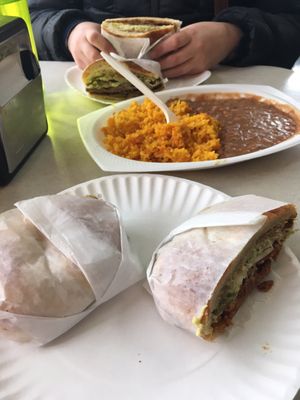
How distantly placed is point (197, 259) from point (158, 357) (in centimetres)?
14

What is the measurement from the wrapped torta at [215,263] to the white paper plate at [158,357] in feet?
0.09

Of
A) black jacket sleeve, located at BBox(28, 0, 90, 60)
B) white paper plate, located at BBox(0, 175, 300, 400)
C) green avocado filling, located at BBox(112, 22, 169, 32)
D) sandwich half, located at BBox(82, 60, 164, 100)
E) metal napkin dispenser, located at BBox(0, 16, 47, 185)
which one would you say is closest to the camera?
white paper plate, located at BBox(0, 175, 300, 400)

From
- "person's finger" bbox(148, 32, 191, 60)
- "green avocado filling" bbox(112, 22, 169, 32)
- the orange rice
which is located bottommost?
the orange rice

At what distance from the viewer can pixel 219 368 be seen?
1.79 feet

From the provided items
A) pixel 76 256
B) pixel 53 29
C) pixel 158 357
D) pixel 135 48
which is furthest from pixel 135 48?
pixel 158 357

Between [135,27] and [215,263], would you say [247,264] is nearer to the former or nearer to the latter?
[215,263]

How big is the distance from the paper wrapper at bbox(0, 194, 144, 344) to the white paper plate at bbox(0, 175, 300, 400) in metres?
0.02

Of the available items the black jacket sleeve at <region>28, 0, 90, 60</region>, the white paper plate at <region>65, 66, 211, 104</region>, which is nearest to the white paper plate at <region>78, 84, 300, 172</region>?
the white paper plate at <region>65, 66, 211, 104</region>

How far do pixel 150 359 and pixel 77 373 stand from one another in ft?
0.32

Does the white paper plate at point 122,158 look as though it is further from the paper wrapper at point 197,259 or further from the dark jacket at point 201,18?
the dark jacket at point 201,18

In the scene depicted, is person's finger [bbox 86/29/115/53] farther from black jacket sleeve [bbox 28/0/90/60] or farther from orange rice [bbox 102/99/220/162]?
orange rice [bbox 102/99/220/162]

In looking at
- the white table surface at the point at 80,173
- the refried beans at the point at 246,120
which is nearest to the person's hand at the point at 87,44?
the white table surface at the point at 80,173

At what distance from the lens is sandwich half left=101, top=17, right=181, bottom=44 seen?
1353 millimetres

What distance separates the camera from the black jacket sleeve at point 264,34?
57.7 inches
